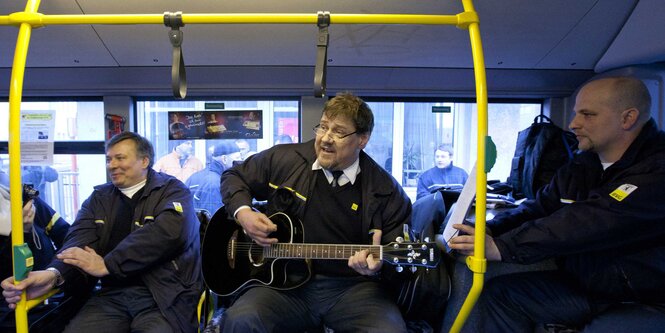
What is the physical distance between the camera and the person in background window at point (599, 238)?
176 cm

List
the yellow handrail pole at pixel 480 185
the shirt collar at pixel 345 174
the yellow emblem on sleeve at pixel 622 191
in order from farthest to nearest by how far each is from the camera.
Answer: the shirt collar at pixel 345 174 → the yellow emblem on sleeve at pixel 622 191 → the yellow handrail pole at pixel 480 185

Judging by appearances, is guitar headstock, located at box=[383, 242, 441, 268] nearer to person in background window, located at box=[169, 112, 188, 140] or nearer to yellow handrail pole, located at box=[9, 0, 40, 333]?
yellow handrail pole, located at box=[9, 0, 40, 333]

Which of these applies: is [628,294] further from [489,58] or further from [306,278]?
[489,58]

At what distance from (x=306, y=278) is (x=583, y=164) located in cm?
177

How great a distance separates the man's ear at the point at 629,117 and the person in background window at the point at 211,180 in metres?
2.95

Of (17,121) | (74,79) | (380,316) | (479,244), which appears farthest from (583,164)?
(74,79)

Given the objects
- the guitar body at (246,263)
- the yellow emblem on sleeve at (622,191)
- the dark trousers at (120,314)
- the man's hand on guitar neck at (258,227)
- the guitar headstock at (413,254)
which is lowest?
the dark trousers at (120,314)

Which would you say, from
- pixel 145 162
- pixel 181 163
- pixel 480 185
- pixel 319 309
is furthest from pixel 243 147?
pixel 480 185

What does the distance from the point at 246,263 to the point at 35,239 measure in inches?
59.1

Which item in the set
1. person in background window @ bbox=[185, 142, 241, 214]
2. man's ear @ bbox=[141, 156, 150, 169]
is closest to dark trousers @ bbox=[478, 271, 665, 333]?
man's ear @ bbox=[141, 156, 150, 169]

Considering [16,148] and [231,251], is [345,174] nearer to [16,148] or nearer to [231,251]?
[231,251]

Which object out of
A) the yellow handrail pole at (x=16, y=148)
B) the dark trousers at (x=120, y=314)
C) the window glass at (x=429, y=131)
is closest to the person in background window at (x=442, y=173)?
the window glass at (x=429, y=131)

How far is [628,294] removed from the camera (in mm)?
1864

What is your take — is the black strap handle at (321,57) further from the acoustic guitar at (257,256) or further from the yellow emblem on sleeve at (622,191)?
the yellow emblem on sleeve at (622,191)
